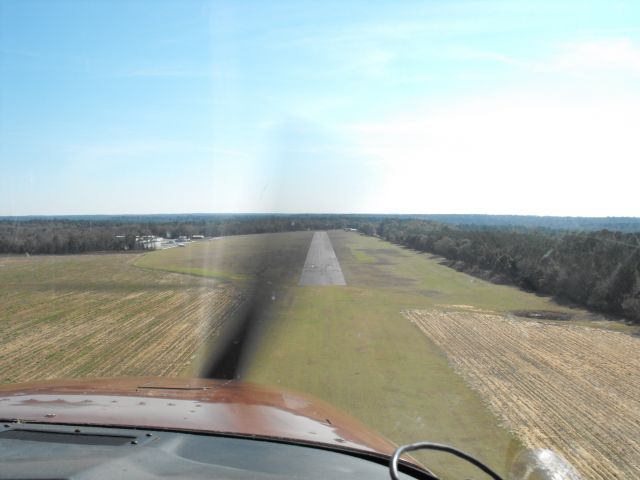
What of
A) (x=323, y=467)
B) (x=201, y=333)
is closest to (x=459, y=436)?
(x=323, y=467)

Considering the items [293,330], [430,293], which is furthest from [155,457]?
[430,293]

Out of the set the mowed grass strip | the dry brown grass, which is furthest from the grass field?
the dry brown grass

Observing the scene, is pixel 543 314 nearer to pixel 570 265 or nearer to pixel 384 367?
pixel 570 265

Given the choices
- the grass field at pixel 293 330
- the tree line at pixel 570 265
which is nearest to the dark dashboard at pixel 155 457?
the grass field at pixel 293 330

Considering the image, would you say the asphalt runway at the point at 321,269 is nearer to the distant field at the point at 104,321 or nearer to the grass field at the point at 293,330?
the grass field at the point at 293,330

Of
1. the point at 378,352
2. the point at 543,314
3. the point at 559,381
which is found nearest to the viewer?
the point at 559,381

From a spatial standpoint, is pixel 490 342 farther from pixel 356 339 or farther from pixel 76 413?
pixel 76 413
